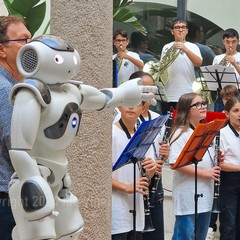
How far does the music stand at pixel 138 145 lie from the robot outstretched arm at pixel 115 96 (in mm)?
624

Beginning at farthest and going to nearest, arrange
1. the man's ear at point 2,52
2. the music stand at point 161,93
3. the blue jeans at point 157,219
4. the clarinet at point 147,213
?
the music stand at point 161,93
the blue jeans at point 157,219
the clarinet at point 147,213
the man's ear at point 2,52

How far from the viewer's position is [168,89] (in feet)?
26.9

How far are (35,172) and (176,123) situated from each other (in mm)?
2539

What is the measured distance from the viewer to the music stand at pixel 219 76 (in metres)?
7.96

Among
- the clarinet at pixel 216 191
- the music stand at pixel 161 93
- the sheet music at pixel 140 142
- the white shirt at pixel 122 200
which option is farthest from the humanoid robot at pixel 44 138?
the music stand at pixel 161 93

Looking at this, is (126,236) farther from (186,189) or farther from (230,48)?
(230,48)

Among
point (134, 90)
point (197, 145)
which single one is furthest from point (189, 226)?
point (134, 90)

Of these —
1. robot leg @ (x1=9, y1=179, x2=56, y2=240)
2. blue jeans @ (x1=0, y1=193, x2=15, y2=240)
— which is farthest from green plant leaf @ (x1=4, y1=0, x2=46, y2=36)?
robot leg @ (x1=9, y1=179, x2=56, y2=240)

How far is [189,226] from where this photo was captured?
528cm

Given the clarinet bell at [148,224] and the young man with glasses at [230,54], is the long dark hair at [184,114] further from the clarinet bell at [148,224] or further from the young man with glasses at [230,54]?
the young man with glasses at [230,54]

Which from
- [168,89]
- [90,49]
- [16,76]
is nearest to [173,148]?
[90,49]

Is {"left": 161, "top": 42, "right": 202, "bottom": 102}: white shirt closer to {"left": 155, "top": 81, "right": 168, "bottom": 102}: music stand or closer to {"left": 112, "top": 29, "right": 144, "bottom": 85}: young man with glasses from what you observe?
{"left": 155, "top": 81, "right": 168, "bottom": 102}: music stand

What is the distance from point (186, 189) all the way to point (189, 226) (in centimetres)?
28

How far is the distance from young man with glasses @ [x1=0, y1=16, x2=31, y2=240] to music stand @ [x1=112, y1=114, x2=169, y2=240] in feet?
3.22
